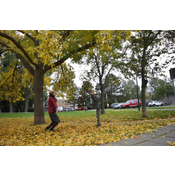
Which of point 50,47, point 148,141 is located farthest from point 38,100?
point 148,141

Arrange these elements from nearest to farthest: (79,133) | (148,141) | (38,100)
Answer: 1. (148,141)
2. (79,133)
3. (38,100)

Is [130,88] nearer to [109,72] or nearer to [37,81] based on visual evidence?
[109,72]

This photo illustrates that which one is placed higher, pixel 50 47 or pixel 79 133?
pixel 50 47

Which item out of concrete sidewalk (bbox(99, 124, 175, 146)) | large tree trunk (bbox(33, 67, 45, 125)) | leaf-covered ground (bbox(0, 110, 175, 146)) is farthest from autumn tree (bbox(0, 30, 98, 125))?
concrete sidewalk (bbox(99, 124, 175, 146))

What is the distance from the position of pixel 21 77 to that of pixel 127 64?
9.80 meters

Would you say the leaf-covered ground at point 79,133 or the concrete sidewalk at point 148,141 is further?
the leaf-covered ground at point 79,133

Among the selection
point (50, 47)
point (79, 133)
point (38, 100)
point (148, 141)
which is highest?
point (50, 47)

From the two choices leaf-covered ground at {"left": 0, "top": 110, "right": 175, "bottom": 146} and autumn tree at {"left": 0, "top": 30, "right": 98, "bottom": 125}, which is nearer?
leaf-covered ground at {"left": 0, "top": 110, "right": 175, "bottom": 146}

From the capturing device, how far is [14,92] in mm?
14500

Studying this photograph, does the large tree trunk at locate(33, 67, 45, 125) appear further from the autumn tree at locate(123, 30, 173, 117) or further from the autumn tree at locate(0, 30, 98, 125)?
the autumn tree at locate(123, 30, 173, 117)

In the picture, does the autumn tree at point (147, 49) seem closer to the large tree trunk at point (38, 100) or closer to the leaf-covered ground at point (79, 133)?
the leaf-covered ground at point (79, 133)

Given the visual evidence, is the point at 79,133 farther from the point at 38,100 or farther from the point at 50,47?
the point at 38,100

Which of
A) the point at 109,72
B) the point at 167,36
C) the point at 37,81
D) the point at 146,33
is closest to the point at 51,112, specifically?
the point at 37,81

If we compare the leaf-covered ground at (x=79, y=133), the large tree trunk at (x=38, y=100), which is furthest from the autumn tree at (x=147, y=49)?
the large tree trunk at (x=38, y=100)
